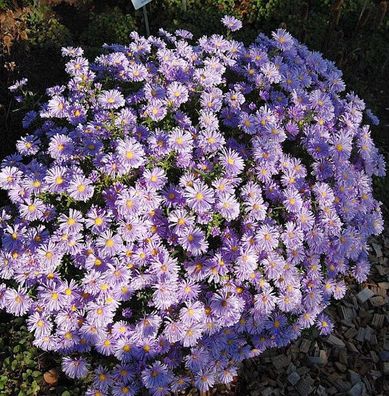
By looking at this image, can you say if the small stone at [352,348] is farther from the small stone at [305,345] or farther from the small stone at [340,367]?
the small stone at [305,345]

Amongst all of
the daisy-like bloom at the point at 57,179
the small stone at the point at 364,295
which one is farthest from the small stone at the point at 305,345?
the daisy-like bloom at the point at 57,179

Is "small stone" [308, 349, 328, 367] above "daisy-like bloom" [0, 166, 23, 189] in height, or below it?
below

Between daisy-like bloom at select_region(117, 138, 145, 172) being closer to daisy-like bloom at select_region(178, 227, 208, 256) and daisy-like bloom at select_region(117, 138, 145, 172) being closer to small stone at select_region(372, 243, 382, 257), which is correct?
daisy-like bloom at select_region(178, 227, 208, 256)

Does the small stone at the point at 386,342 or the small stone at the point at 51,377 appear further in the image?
the small stone at the point at 386,342

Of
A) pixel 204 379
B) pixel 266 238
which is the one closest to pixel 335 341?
pixel 204 379

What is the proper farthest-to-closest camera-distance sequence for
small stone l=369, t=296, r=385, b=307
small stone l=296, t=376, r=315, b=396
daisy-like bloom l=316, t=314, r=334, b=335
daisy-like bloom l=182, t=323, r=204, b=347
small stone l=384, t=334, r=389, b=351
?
small stone l=369, t=296, r=385, b=307
small stone l=384, t=334, r=389, b=351
small stone l=296, t=376, r=315, b=396
daisy-like bloom l=316, t=314, r=334, b=335
daisy-like bloom l=182, t=323, r=204, b=347

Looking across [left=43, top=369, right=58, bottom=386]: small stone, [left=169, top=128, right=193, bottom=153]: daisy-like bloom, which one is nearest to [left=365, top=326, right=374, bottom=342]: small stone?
[left=169, top=128, right=193, bottom=153]: daisy-like bloom

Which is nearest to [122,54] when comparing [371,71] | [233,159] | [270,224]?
[233,159]
